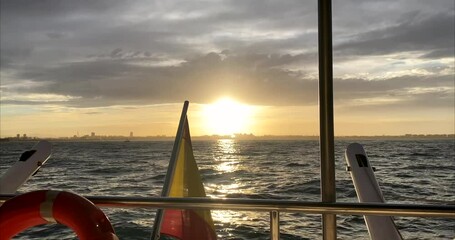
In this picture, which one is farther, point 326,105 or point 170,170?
point 170,170

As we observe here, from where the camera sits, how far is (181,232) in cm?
277

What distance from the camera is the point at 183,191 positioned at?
286 cm

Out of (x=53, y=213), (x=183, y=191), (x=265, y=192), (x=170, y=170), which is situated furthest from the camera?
(x=265, y=192)

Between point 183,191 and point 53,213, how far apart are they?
1662 mm

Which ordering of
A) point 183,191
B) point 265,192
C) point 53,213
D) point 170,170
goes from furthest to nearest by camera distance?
1. point 265,192
2. point 183,191
3. point 170,170
4. point 53,213

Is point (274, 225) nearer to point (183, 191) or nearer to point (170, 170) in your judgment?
point (170, 170)

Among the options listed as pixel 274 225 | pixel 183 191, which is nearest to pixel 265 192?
pixel 183 191

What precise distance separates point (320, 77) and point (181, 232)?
1.76m

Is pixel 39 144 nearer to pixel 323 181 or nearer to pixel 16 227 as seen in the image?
pixel 16 227

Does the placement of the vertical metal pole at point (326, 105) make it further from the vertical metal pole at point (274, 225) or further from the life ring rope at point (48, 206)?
the life ring rope at point (48, 206)

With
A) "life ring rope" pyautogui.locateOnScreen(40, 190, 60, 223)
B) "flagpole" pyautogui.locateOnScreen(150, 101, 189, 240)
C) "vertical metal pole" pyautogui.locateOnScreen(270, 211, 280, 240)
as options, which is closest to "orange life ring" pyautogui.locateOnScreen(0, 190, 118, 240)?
"life ring rope" pyautogui.locateOnScreen(40, 190, 60, 223)

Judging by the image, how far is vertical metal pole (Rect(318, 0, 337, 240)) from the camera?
1272mm

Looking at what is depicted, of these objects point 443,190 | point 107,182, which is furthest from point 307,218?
point 107,182

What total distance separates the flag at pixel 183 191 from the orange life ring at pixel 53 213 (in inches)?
48.8
